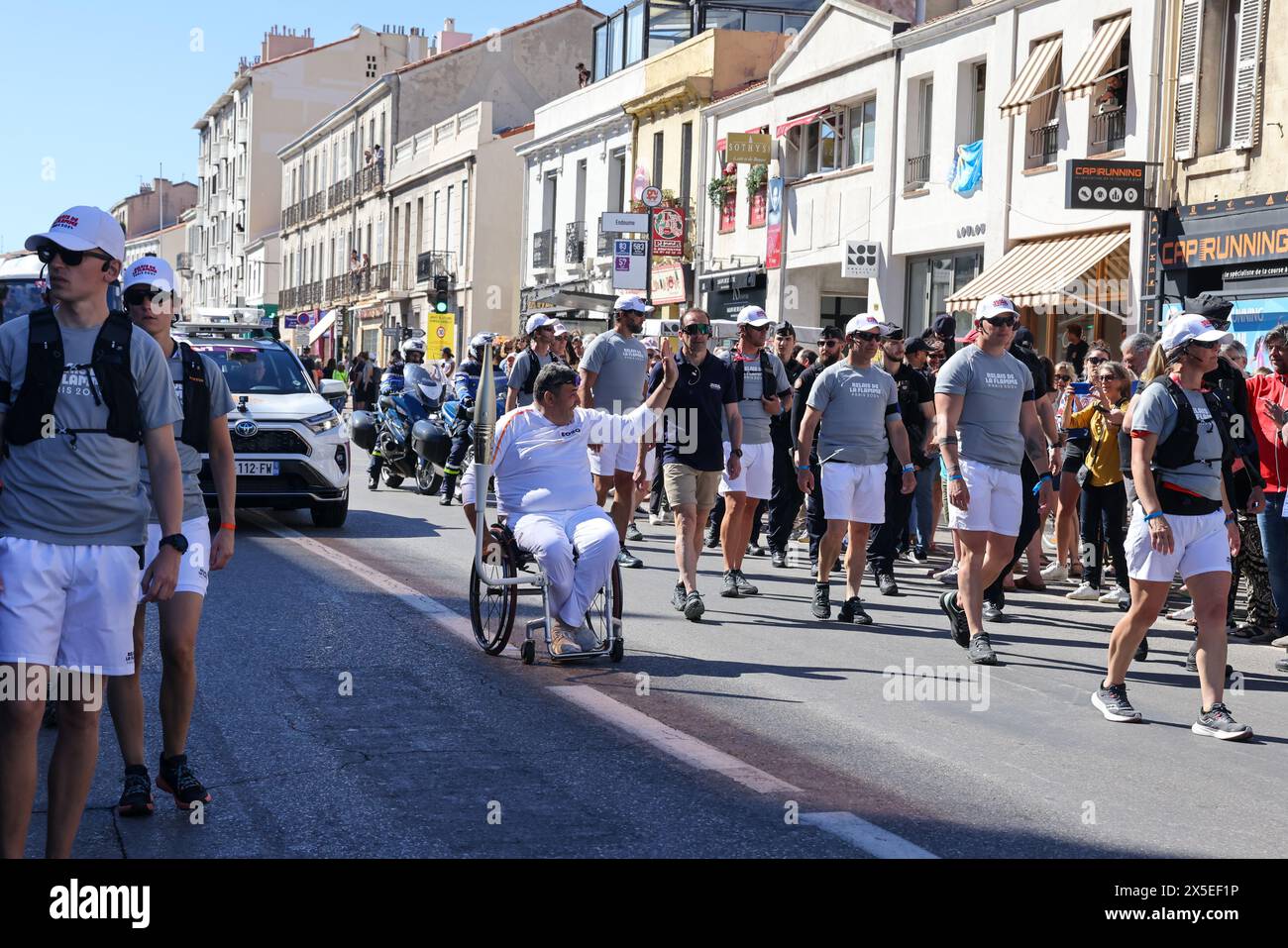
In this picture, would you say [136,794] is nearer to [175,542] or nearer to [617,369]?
[175,542]

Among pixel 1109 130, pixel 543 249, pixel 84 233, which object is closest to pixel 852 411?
pixel 84 233

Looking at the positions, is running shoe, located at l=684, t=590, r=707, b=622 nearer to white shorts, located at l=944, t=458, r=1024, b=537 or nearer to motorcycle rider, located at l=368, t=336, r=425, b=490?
white shorts, located at l=944, t=458, r=1024, b=537

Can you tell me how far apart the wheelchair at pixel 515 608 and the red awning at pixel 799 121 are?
72.4 feet

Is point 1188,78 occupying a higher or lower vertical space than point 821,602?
higher

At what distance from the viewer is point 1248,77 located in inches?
758

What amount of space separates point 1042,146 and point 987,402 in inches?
585

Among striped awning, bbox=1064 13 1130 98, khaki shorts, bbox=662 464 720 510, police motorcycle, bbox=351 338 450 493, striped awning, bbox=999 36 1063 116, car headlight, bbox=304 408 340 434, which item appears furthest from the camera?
striped awning, bbox=999 36 1063 116

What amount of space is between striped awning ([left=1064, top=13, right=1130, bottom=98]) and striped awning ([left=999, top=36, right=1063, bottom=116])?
774 mm

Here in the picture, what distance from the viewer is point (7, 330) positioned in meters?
4.61

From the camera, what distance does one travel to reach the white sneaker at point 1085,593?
1268cm

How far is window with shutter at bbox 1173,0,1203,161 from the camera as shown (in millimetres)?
20141

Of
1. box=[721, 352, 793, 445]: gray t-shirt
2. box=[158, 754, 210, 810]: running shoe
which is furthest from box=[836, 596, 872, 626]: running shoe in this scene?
box=[158, 754, 210, 810]: running shoe

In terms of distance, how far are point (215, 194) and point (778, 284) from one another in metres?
69.8
